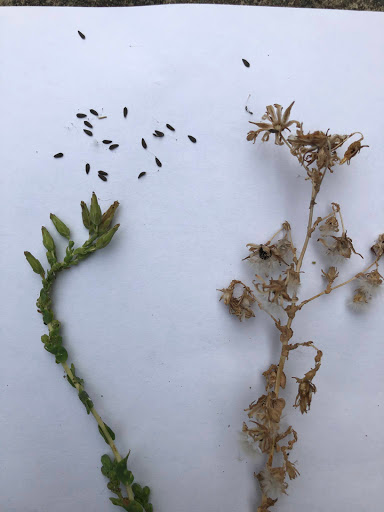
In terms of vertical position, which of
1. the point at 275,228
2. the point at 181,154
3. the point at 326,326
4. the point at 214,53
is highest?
the point at 214,53

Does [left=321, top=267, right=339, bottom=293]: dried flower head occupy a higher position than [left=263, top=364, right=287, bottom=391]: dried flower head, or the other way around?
[left=321, top=267, right=339, bottom=293]: dried flower head

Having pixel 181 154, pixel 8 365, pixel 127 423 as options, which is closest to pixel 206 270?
pixel 181 154

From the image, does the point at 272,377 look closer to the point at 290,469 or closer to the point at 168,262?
the point at 290,469

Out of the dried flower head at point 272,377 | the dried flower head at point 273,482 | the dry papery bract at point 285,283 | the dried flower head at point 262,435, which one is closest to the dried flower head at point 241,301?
the dry papery bract at point 285,283

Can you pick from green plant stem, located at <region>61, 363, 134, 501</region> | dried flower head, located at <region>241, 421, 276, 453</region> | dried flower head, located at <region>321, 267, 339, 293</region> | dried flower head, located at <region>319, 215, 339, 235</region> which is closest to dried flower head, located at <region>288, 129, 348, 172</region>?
dried flower head, located at <region>319, 215, 339, 235</region>

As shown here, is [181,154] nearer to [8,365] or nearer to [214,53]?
[214,53]

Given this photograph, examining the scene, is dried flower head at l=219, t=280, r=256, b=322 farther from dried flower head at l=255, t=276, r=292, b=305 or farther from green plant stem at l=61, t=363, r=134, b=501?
green plant stem at l=61, t=363, r=134, b=501
